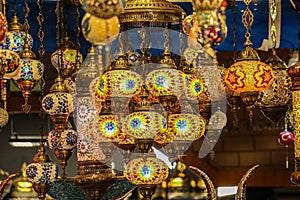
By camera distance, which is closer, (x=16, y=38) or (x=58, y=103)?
(x=16, y=38)

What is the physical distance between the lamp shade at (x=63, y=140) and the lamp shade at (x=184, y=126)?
53cm

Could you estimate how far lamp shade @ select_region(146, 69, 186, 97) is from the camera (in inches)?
175

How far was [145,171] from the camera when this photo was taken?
4.39 m

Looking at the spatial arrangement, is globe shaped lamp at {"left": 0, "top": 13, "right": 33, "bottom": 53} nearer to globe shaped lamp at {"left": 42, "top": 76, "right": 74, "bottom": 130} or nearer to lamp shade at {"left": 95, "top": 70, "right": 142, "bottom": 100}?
globe shaped lamp at {"left": 42, "top": 76, "right": 74, "bottom": 130}

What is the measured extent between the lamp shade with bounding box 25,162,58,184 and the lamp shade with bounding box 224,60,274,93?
1.09 m

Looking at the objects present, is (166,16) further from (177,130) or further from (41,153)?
(41,153)

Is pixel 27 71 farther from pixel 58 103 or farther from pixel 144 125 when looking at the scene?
pixel 144 125

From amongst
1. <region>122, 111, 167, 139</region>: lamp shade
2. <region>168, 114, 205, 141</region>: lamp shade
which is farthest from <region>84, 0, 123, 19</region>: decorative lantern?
<region>168, 114, 205, 141</region>: lamp shade

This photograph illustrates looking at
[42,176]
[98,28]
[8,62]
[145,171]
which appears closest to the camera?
[98,28]

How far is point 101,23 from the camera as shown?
240 centimetres

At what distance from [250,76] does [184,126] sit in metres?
0.52

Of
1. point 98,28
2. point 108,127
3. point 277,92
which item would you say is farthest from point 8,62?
point 277,92

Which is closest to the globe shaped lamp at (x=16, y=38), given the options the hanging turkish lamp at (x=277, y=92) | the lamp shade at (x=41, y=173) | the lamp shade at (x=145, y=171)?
the lamp shade at (x=41, y=173)

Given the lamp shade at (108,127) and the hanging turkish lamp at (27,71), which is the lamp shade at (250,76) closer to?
the lamp shade at (108,127)
